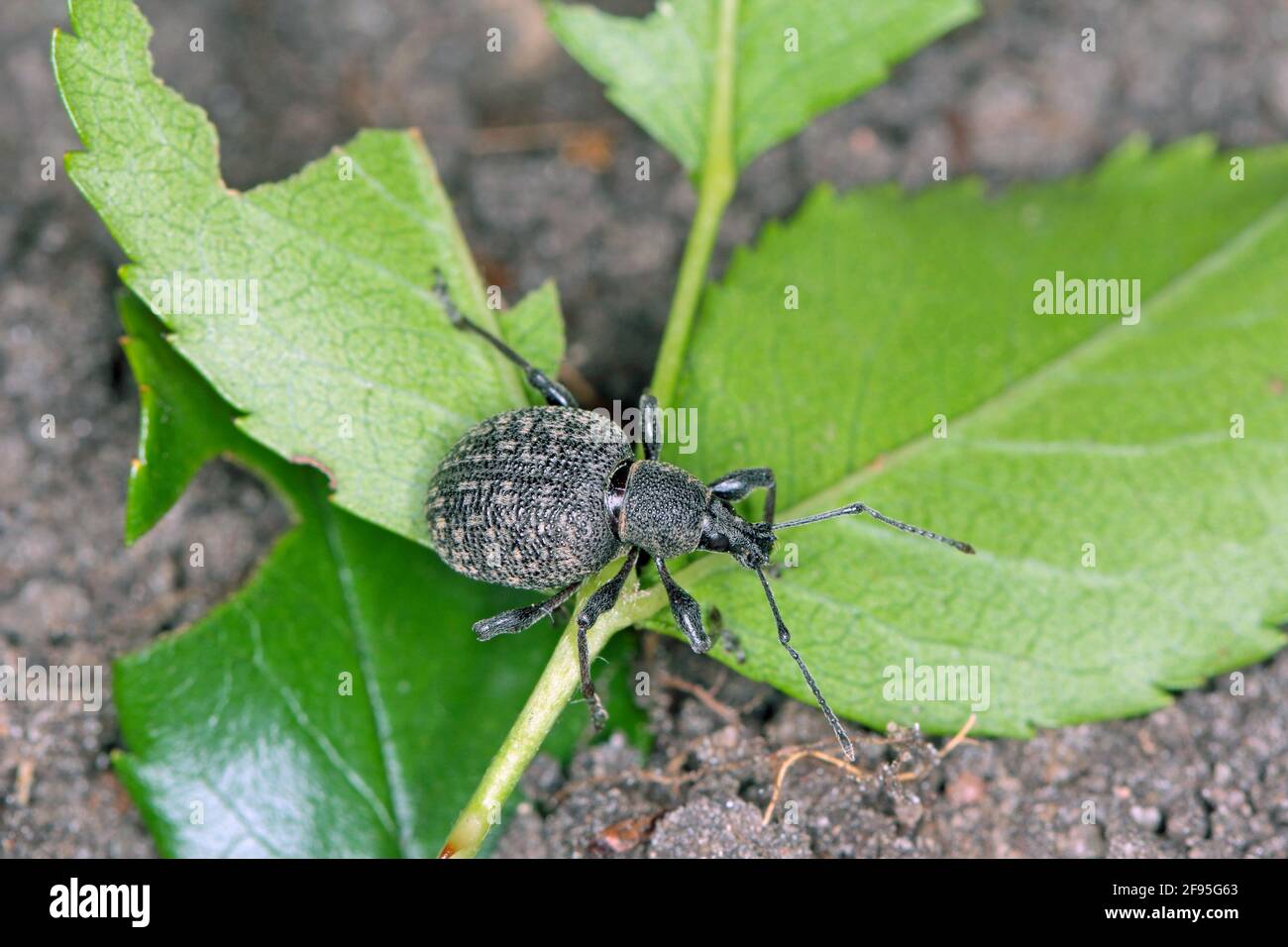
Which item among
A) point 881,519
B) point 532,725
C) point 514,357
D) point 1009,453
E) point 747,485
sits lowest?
point 532,725

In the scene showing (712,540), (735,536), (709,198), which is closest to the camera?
(735,536)

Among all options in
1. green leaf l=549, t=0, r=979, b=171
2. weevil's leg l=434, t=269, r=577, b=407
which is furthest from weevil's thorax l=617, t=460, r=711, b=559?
green leaf l=549, t=0, r=979, b=171

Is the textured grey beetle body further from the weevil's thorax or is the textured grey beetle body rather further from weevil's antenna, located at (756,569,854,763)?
weevil's antenna, located at (756,569,854,763)

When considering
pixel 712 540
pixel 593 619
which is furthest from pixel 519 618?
pixel 712 540

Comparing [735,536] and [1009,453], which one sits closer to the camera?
[735,536]

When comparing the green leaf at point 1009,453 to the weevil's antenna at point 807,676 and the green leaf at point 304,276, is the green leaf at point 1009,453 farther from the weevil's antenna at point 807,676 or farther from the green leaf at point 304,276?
the green leaf at point 304,276

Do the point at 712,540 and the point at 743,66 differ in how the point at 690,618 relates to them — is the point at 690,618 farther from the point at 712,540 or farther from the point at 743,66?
the point at 743,66
